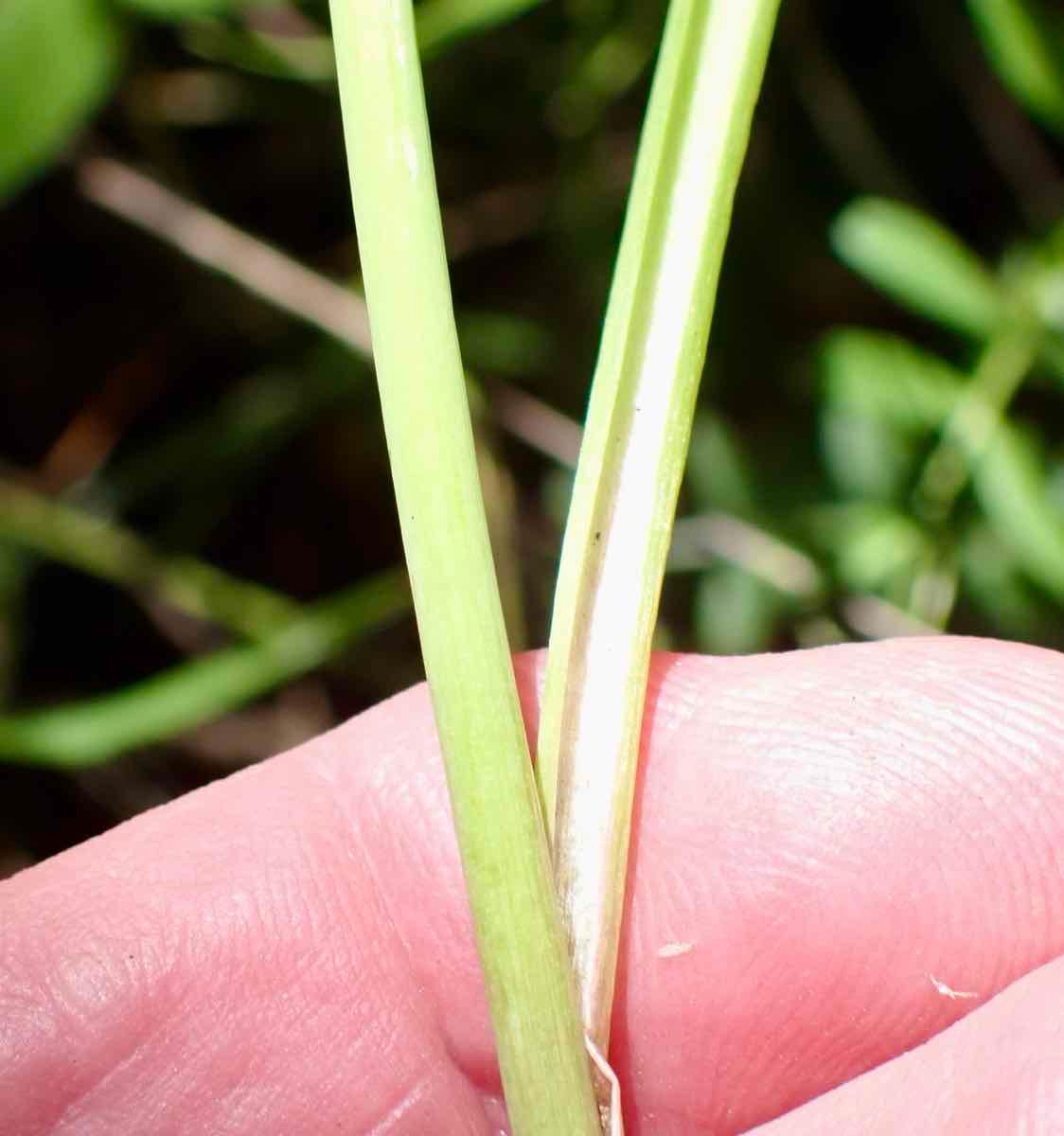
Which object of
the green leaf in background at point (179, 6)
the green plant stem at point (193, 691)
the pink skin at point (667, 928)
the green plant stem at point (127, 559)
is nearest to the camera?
the pink skin at point (667, 928)

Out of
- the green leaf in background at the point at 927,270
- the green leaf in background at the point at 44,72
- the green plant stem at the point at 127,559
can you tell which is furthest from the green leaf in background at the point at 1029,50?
the green plant stem at the point at 127,559

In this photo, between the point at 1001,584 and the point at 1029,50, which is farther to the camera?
the point at 1001,584

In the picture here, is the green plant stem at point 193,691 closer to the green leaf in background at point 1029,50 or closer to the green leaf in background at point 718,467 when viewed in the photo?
the green leaf in background at point 718,467

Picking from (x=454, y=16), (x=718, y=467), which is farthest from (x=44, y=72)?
(x=718, y=467)

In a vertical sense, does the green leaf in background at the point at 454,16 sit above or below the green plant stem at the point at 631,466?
above

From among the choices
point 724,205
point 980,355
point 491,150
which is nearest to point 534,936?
point 724,205

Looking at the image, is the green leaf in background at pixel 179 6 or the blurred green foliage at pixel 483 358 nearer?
the green leaf in background at pixel 179 6

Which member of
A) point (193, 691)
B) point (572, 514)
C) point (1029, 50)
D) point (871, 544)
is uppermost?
point (1029, 50)

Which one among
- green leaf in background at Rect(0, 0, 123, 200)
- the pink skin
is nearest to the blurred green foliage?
green leaf in background at Rect(0, 0, 123, 200)

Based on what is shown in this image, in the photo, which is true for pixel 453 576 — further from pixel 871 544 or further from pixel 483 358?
pixel 483 358
